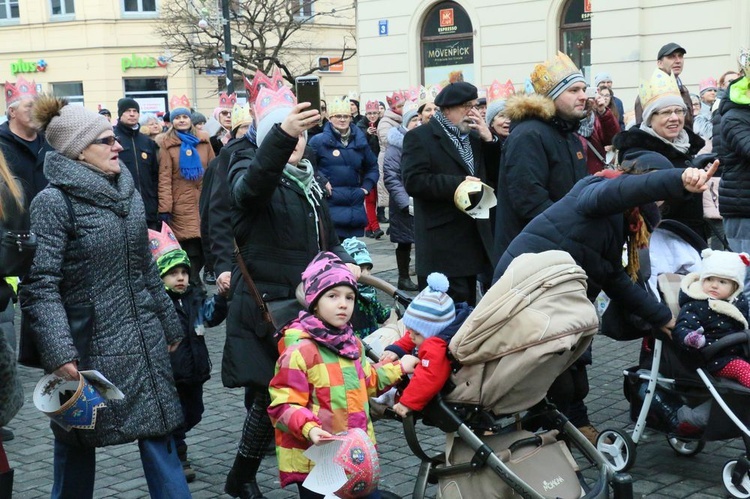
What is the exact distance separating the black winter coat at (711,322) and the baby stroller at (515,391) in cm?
95

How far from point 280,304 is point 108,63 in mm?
35145

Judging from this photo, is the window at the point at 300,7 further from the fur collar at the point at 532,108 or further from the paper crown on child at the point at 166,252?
the paper crown on child at the point at 166,252

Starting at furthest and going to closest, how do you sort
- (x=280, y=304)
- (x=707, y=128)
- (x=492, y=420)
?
(x=707, y=128)
(x=280, y=304)
(x=492, y=420)

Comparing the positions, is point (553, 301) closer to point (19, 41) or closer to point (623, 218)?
point (623, 218)

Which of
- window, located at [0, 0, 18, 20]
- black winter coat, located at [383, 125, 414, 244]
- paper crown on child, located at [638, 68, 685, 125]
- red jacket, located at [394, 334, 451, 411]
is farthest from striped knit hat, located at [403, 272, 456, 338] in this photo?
window, located at [0, 0, 18, 20]

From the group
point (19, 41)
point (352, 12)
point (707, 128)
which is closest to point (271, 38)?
point (352, 12)

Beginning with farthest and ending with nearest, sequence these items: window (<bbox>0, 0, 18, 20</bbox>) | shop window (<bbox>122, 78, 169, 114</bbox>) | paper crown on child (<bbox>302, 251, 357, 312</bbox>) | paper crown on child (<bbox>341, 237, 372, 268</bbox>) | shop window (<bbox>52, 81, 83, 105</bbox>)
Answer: window (<bbox>0, 0, 18, 20</bbox>) < shop window (<bbox>52, 81, 83, 105</bbox>) < shop window (<bbox>122, 78, 169, 114</bbox>) < paper crown on child (<bbox>341, 237, 372, 268</bbox>) < paper crown on child (<bbox>302, 251, 357, 312</bbox>)

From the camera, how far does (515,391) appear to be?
14.1 ft

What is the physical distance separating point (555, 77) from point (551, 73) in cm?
3

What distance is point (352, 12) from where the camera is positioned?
132 ft

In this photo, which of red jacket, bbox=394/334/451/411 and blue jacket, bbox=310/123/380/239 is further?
blue jacket, bbox=310/123/380/239

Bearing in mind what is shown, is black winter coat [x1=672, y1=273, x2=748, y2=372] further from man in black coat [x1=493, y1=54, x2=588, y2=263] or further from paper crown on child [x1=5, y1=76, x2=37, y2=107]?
paper crown on child [x1=5, y1=76, x2=37, y2=107]

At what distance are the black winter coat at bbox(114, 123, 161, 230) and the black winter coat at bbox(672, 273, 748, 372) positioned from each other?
21.0 ft

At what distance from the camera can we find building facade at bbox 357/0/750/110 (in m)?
18.8
